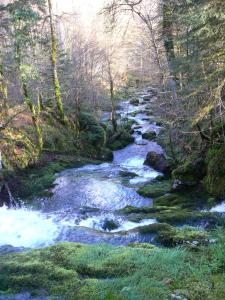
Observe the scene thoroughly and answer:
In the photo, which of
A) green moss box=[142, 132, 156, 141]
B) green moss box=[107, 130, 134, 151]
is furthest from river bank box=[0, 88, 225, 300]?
green moss box=[142, 132, 156, 141]

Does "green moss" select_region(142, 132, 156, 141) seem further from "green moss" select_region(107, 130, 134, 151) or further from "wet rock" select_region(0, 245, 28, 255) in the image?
"wet rock" select_region(0, 245, 28, 255)

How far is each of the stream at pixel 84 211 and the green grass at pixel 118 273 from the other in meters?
1.99

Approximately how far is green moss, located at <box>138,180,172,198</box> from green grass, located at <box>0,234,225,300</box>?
25.5ft

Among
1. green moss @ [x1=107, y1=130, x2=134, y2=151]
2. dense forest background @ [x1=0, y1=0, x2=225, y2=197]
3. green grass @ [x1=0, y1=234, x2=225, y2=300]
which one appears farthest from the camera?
green moss @ [x1=107, y1=130, x2=134, y2=151]

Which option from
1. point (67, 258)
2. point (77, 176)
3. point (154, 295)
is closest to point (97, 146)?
point (77, 176)

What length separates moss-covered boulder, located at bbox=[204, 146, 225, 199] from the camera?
1200cm

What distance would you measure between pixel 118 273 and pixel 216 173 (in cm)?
752

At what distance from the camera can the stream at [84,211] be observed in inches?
355

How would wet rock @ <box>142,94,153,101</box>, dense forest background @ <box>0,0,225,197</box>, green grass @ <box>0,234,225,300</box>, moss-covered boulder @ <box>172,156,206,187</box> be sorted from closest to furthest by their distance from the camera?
green grass @ <box>0,234,225,300</box>
dense forest background @ <box>0,0,225,197</box>
moss-covered boulder @ <box>172,156,206,187</box>
wet rock @ <box>142,94,153,101</box>

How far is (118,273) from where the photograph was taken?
559 centimetres

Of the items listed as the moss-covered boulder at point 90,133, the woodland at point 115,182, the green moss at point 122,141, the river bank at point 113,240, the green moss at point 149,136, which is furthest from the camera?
the green moss at point 149,136

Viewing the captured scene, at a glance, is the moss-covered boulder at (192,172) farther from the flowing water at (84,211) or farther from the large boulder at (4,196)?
the large boulder at (4,196)

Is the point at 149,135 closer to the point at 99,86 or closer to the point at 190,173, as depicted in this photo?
the point at 99,86

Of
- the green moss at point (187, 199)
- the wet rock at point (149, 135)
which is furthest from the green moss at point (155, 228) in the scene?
the wet rock at point (149, 135)
